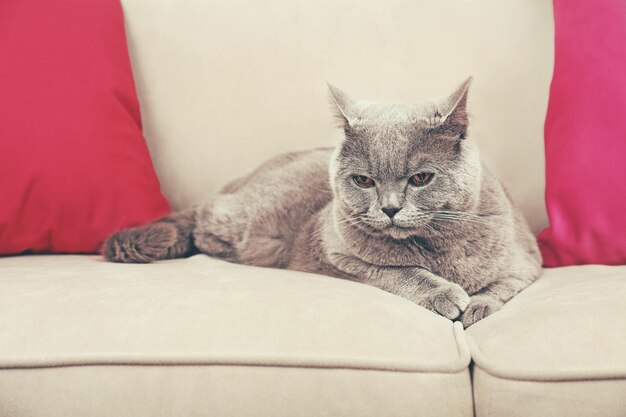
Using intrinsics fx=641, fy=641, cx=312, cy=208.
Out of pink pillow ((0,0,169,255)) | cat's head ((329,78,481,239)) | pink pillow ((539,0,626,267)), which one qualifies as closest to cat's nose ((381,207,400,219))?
cat's head ((329,78,481,239))

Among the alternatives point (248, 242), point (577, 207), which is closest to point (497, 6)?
point (577, 207)

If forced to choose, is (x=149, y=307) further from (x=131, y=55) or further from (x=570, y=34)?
(x=570, y=34)

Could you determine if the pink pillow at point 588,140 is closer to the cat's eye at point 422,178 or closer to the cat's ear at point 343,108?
the cat's eye at point 422,178

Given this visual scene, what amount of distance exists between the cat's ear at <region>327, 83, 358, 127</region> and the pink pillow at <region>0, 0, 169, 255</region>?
561mm

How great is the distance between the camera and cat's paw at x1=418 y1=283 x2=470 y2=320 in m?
1.18

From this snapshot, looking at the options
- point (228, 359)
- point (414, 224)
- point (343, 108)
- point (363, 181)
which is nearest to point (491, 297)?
point (414, 224)

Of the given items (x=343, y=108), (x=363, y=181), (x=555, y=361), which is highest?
(x=343, y=108)

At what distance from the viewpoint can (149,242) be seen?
4.76 ft

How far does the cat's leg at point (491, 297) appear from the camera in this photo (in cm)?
118

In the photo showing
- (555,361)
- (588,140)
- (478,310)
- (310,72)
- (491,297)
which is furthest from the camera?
(310,72)

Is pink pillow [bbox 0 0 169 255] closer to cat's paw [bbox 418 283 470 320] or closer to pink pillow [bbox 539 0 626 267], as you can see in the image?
cat's paw [bbox 418 283 470 320]

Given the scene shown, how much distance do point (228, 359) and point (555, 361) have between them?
467 mm

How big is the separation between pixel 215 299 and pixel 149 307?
0.35 feet

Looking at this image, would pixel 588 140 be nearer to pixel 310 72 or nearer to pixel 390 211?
pixel 390 211
